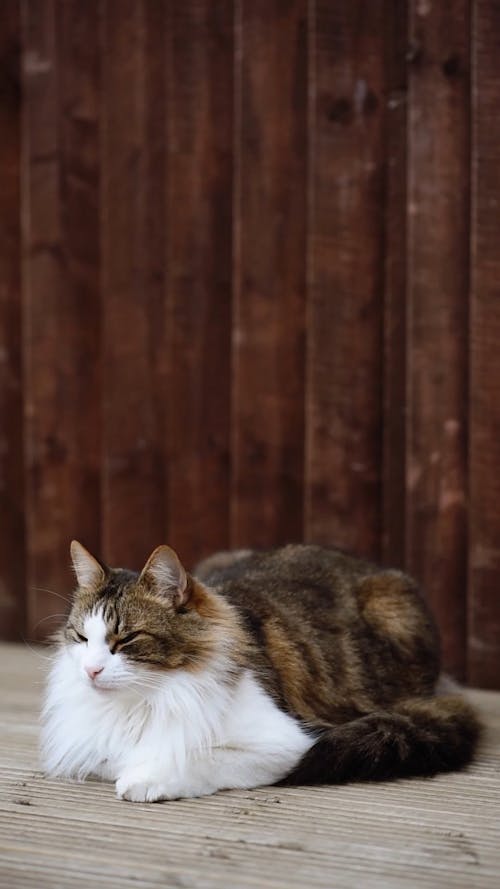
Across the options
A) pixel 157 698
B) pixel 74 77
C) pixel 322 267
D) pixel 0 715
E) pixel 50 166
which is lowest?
pixel 0 715

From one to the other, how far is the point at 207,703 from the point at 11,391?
7.21 ft

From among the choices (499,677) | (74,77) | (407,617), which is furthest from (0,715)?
(74,77)

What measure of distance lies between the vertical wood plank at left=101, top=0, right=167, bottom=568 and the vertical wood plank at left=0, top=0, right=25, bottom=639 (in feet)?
1.28

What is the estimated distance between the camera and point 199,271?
172 inches

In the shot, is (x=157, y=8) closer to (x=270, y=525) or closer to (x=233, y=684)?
(x=270, y=525)

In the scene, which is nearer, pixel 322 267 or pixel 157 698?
pixel 157 698

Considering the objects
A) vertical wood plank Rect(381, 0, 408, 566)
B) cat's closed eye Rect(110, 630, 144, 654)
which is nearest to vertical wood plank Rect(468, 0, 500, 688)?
vertical wood plank Rect(381, 0, 408, 566)

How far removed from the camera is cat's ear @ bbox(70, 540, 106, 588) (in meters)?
2.97

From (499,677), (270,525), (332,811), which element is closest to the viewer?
(332,811)

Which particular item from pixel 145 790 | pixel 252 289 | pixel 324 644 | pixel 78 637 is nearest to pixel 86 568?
pixel 78 637

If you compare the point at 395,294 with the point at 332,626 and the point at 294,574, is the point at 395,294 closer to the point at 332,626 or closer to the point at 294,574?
the point at 294,574

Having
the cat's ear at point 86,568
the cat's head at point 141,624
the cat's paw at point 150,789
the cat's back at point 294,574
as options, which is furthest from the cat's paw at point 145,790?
the cat's back at point 294,574

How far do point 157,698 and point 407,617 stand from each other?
2.96 ft

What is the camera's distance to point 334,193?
411 centimetres
